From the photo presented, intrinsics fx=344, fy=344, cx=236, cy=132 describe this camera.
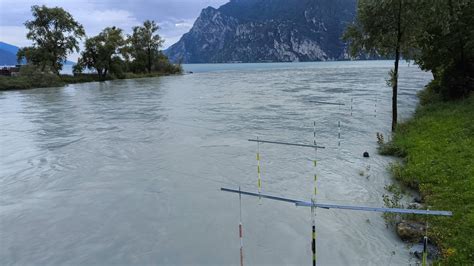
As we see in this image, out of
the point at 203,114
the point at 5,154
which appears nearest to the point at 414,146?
the point at 203,114

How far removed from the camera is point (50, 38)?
81812mm

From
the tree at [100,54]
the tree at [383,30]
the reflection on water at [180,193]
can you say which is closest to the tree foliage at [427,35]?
the tree at [383,30]

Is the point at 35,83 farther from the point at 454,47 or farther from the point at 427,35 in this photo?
the point at 454,47

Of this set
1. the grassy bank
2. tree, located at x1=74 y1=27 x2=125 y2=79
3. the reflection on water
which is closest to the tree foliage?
the grassy bank

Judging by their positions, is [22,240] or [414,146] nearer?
[22,240]

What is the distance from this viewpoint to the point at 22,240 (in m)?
9.45

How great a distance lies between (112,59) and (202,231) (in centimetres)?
9041

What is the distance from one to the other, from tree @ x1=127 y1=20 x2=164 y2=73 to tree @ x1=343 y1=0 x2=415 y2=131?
95.5 m

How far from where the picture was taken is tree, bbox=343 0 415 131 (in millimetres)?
18453

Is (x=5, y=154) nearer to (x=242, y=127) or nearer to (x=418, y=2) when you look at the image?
(x=242, y=127)

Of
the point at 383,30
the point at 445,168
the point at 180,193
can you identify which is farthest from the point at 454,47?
the point at 180,193

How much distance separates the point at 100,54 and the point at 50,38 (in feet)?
37.7

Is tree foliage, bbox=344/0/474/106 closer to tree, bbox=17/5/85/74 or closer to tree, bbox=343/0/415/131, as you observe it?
tree, bbox=343/0/415/131

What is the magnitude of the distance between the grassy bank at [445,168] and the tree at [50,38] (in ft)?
262
